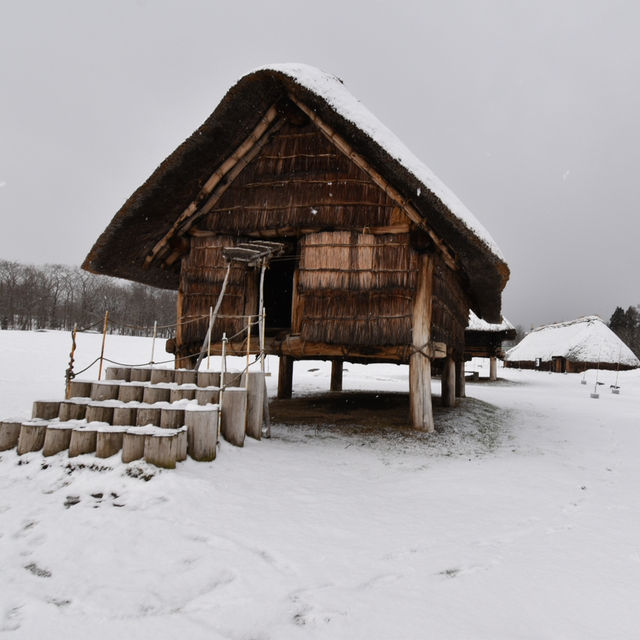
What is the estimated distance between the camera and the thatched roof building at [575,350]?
1157 inches

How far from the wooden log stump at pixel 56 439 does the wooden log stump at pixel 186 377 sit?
1.34 meters

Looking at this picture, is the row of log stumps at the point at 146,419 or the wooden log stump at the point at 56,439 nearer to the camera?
Answer: the row of log stumps at the point at 146,419

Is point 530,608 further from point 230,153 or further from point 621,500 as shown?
point 230,153

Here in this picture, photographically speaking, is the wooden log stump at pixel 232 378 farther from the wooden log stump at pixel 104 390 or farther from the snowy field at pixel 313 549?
the wooden log stump at pixel 104 390

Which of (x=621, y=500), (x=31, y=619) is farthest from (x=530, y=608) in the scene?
(x=621, y=500)

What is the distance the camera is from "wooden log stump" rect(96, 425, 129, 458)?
3.62 meters

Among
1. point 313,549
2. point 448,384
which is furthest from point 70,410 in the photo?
point 448,384

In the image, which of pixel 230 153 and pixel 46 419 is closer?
pixel 46 419

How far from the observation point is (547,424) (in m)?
8.48

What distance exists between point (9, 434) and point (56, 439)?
1.84 ft

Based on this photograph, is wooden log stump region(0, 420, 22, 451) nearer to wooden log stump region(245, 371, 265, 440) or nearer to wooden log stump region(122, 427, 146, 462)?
wooden log stump region(122, 427, 146, 462)

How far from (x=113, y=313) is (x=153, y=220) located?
140 ft

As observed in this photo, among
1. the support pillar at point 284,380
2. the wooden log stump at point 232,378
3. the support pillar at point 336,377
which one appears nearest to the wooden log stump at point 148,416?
the wooden log stump at point 232,378

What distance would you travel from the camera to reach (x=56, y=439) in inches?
149
